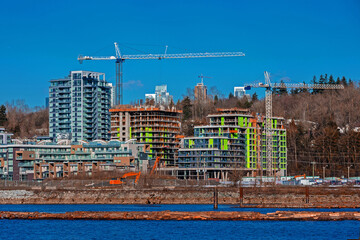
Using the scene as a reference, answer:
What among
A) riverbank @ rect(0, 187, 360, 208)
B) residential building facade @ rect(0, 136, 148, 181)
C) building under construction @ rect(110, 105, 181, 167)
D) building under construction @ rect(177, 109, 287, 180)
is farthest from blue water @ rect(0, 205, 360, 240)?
building under construction @ rect(110, 105, 181, 167)

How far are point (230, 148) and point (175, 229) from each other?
111601 millimetres

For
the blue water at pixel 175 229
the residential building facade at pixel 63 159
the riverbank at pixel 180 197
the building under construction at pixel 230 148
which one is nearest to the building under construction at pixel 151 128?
the building under construction at pixel 230 148

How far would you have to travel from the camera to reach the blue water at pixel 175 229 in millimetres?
53750

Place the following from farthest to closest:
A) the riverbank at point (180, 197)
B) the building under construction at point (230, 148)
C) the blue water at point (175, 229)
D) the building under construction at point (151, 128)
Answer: the building under construction at point (151, 128) → the building under construction at point (230, 148) → the riverbank at point (180, 197) → the blue water at point (175, 229)

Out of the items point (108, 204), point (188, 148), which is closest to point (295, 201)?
point (108, 204)

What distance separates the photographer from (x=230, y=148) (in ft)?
560

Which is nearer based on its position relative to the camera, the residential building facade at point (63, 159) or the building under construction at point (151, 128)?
the residential building facade at point (63, 159)

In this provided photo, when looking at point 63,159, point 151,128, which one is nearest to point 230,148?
point 151,128

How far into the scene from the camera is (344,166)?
16988cm

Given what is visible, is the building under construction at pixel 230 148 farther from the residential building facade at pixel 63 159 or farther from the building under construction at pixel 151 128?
the building under construction at pixel 151 128

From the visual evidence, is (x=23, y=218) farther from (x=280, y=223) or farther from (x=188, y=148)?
(x=188, y=148)

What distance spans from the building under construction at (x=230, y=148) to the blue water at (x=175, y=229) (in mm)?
96304

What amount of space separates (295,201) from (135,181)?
45.2m

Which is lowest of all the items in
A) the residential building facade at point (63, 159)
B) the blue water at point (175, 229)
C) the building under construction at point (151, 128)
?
the blue water at point (175, 229)
